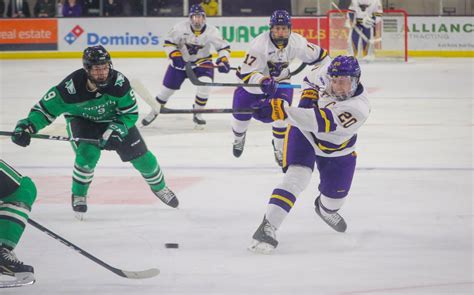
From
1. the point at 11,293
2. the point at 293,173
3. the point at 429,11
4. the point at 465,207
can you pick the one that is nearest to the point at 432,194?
the point at 465,207

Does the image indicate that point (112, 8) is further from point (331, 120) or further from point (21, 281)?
point (21, 281)

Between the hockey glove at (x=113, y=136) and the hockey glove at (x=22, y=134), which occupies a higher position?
the hockey glove at (x=22, y=134)

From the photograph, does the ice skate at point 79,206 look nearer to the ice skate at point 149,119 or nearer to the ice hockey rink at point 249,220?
the ice hockey rink at point 249,220

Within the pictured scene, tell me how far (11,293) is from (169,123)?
4960mm

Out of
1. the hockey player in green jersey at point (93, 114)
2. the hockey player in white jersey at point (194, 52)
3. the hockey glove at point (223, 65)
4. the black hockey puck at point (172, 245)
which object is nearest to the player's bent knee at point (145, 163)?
the hockey player in green jersey at point (93, 114)

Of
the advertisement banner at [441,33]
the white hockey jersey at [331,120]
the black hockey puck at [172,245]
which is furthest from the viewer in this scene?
the advertisement banner at [441,33]

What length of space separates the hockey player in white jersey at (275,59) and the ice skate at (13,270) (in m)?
2.84

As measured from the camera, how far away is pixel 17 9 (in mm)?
13914

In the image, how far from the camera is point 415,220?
481cm

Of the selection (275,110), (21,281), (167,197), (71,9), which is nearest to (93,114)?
(167,197)

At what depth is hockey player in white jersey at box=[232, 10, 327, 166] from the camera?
6184 millimetres

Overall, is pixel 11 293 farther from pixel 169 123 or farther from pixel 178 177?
pixel 169 123

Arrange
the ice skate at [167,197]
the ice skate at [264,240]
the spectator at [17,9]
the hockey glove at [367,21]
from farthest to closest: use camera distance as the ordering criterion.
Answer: the spectator at [17,9] → the hockey glove at [367,21] → the ice skate at [167,197] → the ice skate at [264,240]

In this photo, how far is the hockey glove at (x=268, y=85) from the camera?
19.4 ft
